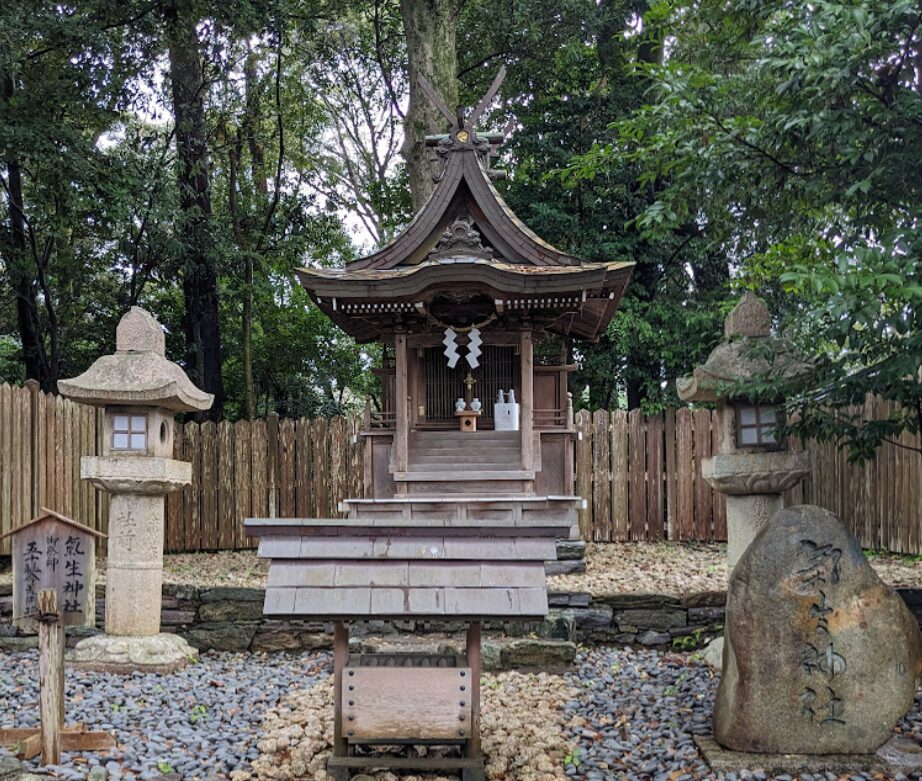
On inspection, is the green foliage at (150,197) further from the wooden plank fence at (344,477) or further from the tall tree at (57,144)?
the wooden plank fence at (344,477)

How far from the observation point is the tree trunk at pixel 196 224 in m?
14.8

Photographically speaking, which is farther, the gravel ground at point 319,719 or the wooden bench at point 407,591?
the gravel ground at point 319,719

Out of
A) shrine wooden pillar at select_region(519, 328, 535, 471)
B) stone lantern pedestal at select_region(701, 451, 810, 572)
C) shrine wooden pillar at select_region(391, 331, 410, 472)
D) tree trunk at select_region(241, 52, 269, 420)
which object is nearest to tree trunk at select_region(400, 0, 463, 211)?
tree trunk at select_region(241, 52, 269, 420)

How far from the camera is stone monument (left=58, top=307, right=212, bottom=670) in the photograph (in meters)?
7.45

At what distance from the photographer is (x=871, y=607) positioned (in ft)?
16.0

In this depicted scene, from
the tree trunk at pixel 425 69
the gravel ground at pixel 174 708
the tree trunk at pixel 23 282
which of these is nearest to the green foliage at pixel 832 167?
the gravel ground at pixel 174 708

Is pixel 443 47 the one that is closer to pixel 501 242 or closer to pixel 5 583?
pixel 501 242

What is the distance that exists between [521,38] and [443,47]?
3.08 metres

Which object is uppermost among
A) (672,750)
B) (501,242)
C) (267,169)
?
(267,169)

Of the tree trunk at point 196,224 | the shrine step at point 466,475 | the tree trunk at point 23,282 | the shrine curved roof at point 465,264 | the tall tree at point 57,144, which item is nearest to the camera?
the shrine curved roof at point 465,264

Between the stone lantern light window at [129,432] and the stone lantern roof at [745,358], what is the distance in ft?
15.0

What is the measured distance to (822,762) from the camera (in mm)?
4750

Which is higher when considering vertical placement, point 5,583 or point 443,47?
point 443,47

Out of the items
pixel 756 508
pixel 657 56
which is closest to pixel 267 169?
pixel 657 56
